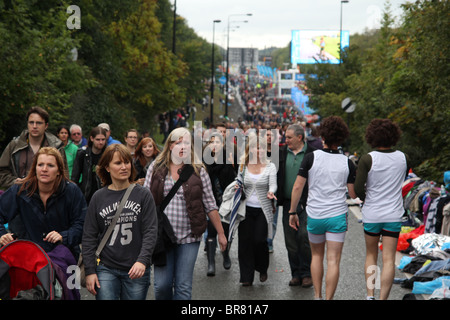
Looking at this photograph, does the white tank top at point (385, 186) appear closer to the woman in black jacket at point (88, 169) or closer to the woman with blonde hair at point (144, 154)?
the woman with blonde hair at point (144, 154)

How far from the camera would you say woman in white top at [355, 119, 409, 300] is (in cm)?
694

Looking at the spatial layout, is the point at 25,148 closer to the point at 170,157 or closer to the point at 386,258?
the point at 170,157

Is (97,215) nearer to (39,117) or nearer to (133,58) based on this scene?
(39,117)

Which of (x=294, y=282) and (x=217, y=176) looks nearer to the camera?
(x=294, y=282)

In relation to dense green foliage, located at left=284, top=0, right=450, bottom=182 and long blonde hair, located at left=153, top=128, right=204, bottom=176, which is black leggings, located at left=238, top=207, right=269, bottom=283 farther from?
dense green foliage, located at left=284, top=0, right=450, bottom=182

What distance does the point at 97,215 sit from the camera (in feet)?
17.3

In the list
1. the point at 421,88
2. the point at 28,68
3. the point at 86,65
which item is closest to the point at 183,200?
the point at 28,68

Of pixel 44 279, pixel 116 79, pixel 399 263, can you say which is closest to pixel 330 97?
pixel 116 79

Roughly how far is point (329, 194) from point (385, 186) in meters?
0.57

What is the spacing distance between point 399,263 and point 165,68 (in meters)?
30.6

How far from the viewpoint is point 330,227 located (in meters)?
6.91

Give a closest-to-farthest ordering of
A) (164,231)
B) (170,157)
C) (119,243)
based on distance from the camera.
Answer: (119,243) < (164,231) < (170,157)

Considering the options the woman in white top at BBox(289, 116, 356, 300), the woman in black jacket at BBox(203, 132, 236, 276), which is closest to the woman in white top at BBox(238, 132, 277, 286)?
the woman in black jacket at BBox(203, 132, 236, 276)

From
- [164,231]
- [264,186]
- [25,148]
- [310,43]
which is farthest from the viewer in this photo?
[310,43]
